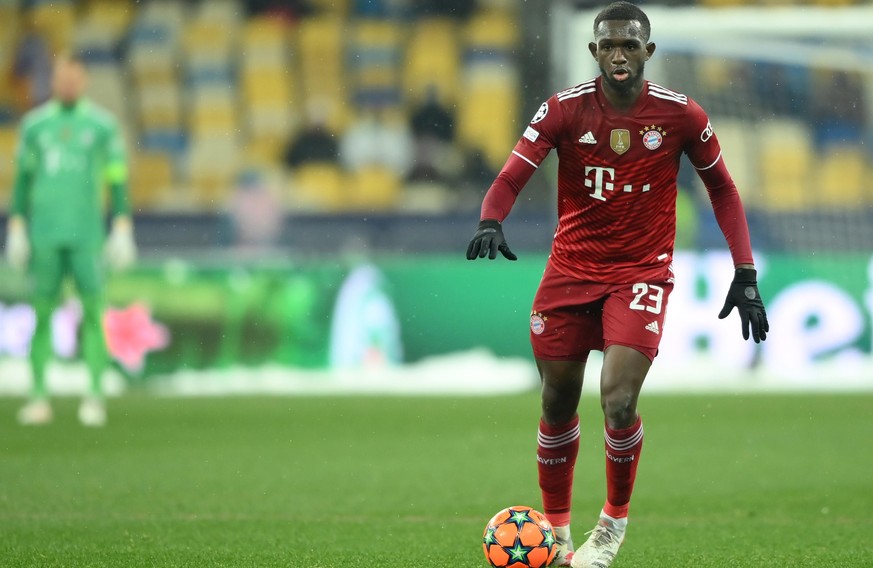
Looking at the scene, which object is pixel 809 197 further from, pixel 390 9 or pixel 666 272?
pixel 666 272

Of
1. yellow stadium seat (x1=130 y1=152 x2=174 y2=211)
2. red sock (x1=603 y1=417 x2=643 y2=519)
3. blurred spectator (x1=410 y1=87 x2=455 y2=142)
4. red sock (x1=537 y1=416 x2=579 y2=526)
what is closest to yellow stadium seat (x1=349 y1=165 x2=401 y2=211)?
blurred spectator (x1=410 y1=87 x2=455 y2=142)

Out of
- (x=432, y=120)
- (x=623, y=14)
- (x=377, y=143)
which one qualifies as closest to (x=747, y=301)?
(x=623, y=14)

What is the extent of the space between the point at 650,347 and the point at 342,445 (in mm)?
4384

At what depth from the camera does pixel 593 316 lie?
545 cm

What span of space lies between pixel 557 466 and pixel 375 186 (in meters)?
11.2

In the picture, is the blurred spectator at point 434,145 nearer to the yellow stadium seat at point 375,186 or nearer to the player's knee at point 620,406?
the yellow stadium seat at point 375,186

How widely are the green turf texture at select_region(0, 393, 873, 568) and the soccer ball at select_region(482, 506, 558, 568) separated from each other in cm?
25

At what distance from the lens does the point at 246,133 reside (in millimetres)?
17328

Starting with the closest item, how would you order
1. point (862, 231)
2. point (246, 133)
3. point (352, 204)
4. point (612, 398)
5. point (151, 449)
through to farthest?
1. point (612, 398)
2. point (151, 449)
3. point (862, 231)
4. point (352, 204)
5. point (246, 133)

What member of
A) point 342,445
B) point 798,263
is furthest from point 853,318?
point 342,445

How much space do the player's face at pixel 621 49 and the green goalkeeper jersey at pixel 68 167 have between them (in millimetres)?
6043

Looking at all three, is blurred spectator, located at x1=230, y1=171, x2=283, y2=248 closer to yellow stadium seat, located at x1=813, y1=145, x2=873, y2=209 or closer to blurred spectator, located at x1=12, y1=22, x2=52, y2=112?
blurred spectator, located at x1=12, y1=22, x2=52, y2=112

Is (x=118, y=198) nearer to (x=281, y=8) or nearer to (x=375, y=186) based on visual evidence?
(x=375, y=186)

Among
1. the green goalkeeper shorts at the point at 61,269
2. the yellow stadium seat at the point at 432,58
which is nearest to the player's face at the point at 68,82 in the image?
the green goalkeeper shorts at the point at 61,269
